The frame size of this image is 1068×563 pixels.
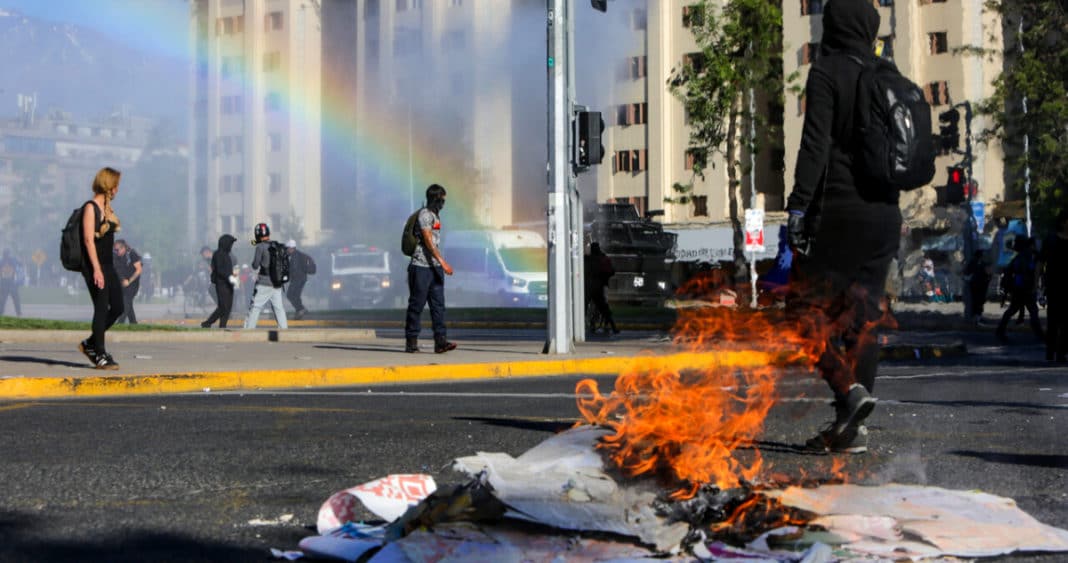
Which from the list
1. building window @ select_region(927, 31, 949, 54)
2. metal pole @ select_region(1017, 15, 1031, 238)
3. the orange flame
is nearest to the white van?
metal pole @ select_region(1017, 15, 1031, 238)

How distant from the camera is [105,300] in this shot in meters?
11.0

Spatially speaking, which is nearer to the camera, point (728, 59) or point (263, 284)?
point (263, 284)

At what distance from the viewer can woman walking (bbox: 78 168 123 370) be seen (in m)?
10.8

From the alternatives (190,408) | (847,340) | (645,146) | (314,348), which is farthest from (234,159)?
(847,340)

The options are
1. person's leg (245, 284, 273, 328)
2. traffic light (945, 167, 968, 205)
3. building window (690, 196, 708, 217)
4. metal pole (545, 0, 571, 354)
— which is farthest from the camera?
building window (690, 196, 708, 217)

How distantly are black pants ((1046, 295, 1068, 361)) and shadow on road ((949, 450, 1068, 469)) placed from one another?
870cm

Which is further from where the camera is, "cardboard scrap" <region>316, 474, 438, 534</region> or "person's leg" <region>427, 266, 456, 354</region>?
"person's leg" <region>427, 266, 456, 354</region>

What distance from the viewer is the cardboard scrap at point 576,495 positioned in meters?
3.59

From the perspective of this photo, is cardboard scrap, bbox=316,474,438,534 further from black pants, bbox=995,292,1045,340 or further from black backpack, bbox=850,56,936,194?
black pants, bbox=995,292,1045,340

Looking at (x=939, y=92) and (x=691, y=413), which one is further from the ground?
(x=939, y=92)

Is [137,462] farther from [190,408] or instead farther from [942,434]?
[942,434]

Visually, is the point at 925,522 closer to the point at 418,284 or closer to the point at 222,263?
the point at 418,284

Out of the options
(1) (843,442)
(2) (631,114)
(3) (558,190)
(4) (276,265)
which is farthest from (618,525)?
(2) (631,114)

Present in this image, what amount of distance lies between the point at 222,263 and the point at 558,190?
9533 mm
